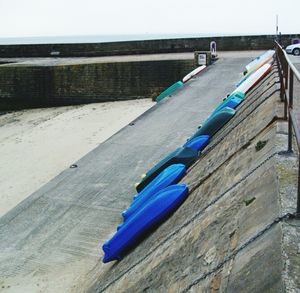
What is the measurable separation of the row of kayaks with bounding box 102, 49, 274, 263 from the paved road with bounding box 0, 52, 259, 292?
562 millimetres

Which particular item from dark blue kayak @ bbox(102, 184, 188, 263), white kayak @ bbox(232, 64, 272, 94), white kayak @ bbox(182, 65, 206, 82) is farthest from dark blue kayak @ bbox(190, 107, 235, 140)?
white kayak @ bbox(182, 65, 206, 82)

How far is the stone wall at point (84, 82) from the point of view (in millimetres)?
18875

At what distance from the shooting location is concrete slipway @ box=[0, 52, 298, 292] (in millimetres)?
3076

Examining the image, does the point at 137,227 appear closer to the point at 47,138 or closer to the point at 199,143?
the point at 199,143

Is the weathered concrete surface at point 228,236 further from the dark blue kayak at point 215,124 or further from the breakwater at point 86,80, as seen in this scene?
the breakwater at point 86,80

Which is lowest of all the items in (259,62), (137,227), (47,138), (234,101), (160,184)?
(47,138)

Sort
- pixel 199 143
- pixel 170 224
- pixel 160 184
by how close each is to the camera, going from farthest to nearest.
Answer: pixel 199 143 → pixel 160 184 → pixel 170 224

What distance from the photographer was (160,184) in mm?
6078

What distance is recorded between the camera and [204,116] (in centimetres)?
1156

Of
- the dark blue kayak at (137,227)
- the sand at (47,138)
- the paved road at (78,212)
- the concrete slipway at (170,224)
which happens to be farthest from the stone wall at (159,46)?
the dark blue kayak at (137,227)

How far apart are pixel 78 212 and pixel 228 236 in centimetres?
383

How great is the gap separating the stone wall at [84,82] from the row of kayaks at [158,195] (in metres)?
9.92

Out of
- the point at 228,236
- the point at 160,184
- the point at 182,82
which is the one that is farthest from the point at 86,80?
the point at 228,236

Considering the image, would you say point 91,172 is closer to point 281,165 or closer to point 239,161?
point 239,161
